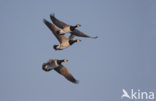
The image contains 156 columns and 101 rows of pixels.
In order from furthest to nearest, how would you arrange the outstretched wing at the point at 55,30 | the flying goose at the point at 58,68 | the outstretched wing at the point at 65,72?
the outstretched wing at the point at 65,72, the outstretched wing at the point at 55,30, the flying goose at the point at 58,68

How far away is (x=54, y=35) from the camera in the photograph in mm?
59219

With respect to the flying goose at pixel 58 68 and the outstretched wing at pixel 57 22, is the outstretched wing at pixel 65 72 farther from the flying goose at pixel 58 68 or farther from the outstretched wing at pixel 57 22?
the outstretched wing at pixel 57 22

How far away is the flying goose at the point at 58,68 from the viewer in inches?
A: 2285

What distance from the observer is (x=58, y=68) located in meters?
59.2

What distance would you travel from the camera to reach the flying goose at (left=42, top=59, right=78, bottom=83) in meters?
58.0

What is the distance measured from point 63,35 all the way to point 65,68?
3.16 meters

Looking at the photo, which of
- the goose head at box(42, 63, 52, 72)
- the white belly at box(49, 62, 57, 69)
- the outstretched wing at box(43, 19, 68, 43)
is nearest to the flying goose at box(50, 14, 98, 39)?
the outstretched wing at box(43, 19, 68, 43)

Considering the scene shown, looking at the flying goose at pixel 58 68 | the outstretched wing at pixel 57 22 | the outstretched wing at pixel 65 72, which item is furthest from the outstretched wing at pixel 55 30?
the outstretched wing at pixel 65 72

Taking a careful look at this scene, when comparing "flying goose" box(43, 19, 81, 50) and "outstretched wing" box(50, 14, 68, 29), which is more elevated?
"outstretched wing" box(50, 14, 68, 29)

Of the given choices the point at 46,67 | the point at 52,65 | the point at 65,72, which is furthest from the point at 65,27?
the point at 65,72

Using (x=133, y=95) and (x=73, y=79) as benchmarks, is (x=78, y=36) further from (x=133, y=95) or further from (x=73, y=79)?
(x=133, y=95)

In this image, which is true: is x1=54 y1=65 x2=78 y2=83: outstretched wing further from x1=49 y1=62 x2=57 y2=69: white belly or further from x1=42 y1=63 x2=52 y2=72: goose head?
x1=42 y1=63 x2=52 y2=72: goose head

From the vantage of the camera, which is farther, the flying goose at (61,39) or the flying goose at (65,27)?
the flying goose at (61,39)

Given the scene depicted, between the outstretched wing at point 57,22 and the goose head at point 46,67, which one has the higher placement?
the outstretched wing at point 57,22
